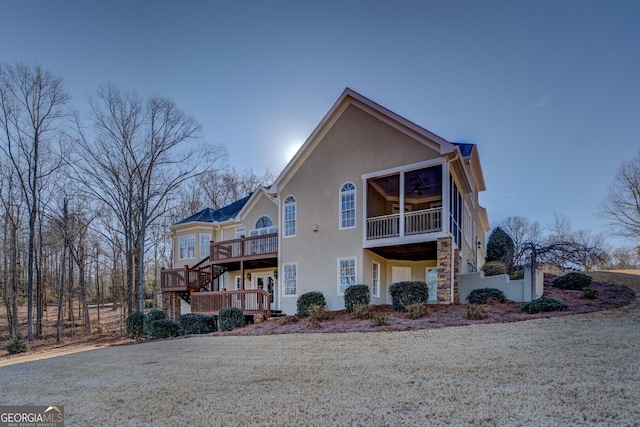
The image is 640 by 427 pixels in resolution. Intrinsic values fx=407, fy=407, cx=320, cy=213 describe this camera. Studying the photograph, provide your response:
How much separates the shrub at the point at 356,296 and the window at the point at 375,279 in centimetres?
142

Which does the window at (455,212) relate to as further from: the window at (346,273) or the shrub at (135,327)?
the shrub at (135,327)

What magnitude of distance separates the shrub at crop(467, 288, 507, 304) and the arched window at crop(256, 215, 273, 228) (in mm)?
10567

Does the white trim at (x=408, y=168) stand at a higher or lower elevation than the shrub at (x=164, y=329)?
higher

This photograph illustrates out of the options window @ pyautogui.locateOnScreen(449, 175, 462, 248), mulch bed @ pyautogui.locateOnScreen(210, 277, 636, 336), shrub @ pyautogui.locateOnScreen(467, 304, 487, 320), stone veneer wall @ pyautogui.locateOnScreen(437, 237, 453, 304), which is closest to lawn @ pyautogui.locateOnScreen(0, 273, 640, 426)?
mulch bed @ pyautogui.locateOnScreen(210, 277, 636, 336)

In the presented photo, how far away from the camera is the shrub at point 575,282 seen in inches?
637

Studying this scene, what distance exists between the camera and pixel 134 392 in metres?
6.25

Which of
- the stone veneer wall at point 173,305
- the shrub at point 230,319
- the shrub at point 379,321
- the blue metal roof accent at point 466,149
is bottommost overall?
the stone veneer wall at point 173,305

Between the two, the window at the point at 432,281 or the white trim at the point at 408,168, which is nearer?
the white trim at the point at 408,168

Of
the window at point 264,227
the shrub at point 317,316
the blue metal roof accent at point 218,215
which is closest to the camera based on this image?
the shrub at point 317,316

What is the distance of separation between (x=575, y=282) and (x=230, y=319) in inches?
537

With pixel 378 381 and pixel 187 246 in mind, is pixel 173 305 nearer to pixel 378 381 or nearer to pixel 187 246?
pixel 187 246

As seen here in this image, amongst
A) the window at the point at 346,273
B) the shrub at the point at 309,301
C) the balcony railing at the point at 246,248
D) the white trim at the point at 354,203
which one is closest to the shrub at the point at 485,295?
the window at the point at 346,273

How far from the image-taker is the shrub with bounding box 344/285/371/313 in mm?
14195

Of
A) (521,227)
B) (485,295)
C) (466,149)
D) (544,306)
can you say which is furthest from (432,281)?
(521,227)
